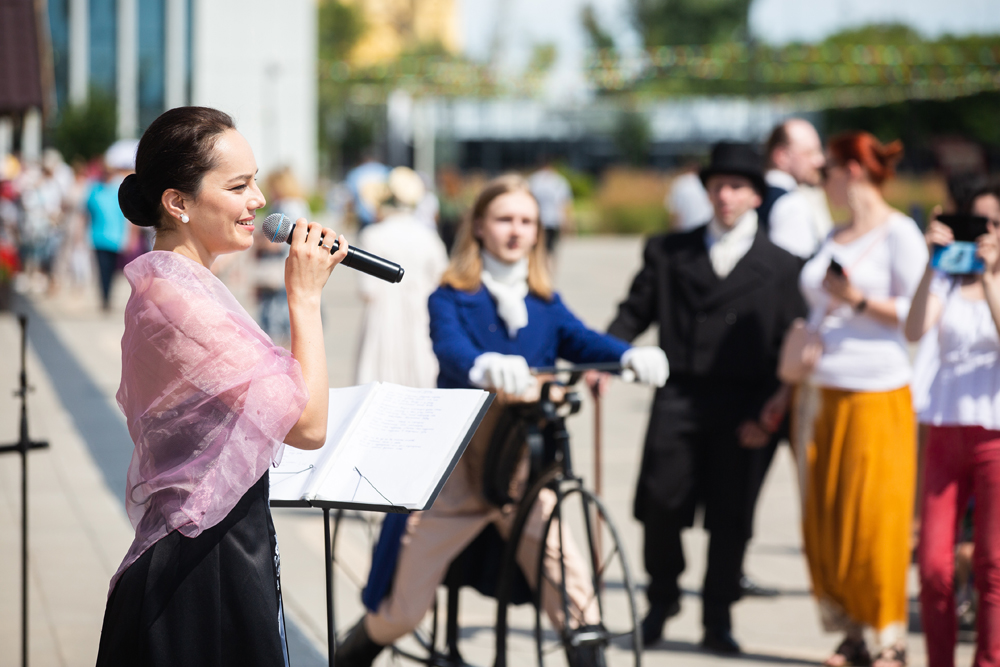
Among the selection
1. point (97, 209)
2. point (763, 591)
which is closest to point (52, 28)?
point (97, 209)

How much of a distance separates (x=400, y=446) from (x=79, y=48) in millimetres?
40357

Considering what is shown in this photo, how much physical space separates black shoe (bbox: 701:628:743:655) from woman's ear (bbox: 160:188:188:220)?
10.7 ft

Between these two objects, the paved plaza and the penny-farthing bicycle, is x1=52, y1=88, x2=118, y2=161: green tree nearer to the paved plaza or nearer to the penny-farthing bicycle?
the paved plaza

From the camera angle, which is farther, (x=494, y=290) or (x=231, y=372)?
(x=494, y=290)

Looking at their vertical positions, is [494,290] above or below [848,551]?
above

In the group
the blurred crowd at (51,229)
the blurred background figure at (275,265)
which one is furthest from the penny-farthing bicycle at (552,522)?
the blurred crowd at (51,229)

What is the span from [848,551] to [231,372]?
3039mm

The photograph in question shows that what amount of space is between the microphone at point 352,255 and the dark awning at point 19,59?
4.40 m

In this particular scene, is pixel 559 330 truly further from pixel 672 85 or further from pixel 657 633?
pixel 672 85

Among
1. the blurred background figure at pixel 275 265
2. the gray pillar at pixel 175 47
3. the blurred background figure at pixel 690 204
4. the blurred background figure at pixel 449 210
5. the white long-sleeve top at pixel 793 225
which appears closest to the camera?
the white long-sleeve top at pixel 793 225

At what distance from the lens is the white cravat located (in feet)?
16.1

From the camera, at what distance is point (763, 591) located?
554cm

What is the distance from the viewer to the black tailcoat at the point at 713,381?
190 inches

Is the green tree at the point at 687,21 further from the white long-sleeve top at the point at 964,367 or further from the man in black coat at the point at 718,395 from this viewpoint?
the white long-sleeve top at the point at 964,367
